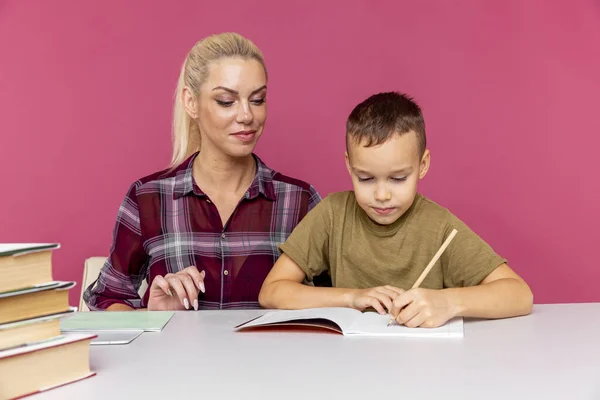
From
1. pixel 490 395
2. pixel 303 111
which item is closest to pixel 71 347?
pixel 490 395

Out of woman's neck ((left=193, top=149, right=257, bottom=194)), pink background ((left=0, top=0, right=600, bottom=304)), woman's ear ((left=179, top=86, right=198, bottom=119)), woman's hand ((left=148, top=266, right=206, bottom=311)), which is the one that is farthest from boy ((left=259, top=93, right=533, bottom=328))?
pink background ((left=0, top=0, right=600, bottom=304))

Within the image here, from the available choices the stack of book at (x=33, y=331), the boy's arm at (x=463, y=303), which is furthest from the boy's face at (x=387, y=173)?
the stack of book at (x=33, y=331)

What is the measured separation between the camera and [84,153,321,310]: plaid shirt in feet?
7.13

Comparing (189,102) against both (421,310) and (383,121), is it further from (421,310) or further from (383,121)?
(421,310)

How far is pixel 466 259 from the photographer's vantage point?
1747 mm

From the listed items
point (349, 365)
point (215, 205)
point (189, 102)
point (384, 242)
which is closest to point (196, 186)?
point (215, 205)

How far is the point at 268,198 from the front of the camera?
224 cm

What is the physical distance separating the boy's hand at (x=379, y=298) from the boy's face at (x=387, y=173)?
0.21m

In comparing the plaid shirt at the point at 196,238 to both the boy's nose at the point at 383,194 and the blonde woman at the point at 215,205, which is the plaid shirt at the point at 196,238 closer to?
the blonde woman at the point at 215,205

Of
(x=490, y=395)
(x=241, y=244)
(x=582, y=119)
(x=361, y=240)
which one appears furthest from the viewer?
(x=582, y=119)

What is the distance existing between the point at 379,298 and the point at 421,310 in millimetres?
134

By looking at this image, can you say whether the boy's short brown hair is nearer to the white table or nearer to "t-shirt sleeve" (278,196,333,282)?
"t-shirt sleeve" (278,196,333,282)

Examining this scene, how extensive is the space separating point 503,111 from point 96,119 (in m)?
1.47

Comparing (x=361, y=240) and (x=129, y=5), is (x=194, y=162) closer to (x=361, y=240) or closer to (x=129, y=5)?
(x=361, y=240)
